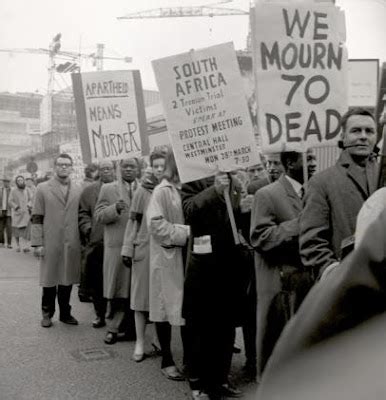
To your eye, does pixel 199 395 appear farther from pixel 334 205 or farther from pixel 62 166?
pixel 62 166

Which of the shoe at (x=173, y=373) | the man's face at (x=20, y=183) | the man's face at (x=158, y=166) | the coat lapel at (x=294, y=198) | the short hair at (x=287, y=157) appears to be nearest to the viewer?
the coat lapel at (x=294, y=198)

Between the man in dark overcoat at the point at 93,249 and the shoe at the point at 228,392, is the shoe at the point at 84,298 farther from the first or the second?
the shoe at the point at 228,392

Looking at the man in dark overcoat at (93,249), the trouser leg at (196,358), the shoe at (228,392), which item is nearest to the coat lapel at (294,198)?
the trouser leg at (196,358)

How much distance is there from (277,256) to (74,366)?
2120 millimetres

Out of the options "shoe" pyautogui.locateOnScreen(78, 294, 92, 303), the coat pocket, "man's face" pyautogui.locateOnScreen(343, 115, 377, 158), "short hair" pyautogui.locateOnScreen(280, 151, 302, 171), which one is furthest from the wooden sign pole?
"shoe" pyautogui.locateOnScreen(78, 294, 92, 303)

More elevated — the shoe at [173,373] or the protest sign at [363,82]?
the protest sign at [363,82]

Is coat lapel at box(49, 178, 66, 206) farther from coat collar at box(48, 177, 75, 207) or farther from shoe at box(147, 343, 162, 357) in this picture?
shoe at box(147, 343, 162, 357)

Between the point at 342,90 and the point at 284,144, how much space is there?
51 centimetres

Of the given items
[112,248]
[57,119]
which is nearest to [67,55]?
[57,119]

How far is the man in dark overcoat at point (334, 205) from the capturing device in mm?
2799

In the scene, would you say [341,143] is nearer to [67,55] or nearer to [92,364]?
[92,364]

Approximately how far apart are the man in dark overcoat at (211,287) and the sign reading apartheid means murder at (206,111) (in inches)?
6.3

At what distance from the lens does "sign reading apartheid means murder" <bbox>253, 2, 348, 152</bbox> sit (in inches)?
135

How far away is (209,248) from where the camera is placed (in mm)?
3754
